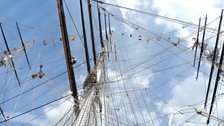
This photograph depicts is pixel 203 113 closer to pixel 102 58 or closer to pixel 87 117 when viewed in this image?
pixel 87 117

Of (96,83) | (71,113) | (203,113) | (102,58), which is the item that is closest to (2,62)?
(102,58)

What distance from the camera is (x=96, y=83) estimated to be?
16.2 metres

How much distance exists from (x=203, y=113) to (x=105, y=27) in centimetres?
1284

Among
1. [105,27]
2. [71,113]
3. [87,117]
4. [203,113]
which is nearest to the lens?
[87,117]

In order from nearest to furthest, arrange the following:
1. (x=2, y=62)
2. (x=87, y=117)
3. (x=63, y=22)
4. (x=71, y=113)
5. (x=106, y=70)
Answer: (x=87, y=117), (x=71, y=113), (x=63, y=22), (x=106, y=70), (x=2, y=62)

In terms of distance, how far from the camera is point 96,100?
612 inches

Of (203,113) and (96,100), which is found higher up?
(96,100)

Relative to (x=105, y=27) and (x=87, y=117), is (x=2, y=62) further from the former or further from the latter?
(x=87, y=117)

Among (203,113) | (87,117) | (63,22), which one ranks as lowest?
(203,113)

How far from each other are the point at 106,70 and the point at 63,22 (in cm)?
769

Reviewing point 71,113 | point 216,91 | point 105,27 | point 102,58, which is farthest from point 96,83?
point 105,27

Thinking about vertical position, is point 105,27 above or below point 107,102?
above

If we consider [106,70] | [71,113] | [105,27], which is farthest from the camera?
[105,27]

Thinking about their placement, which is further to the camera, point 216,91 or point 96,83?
point 216,91
